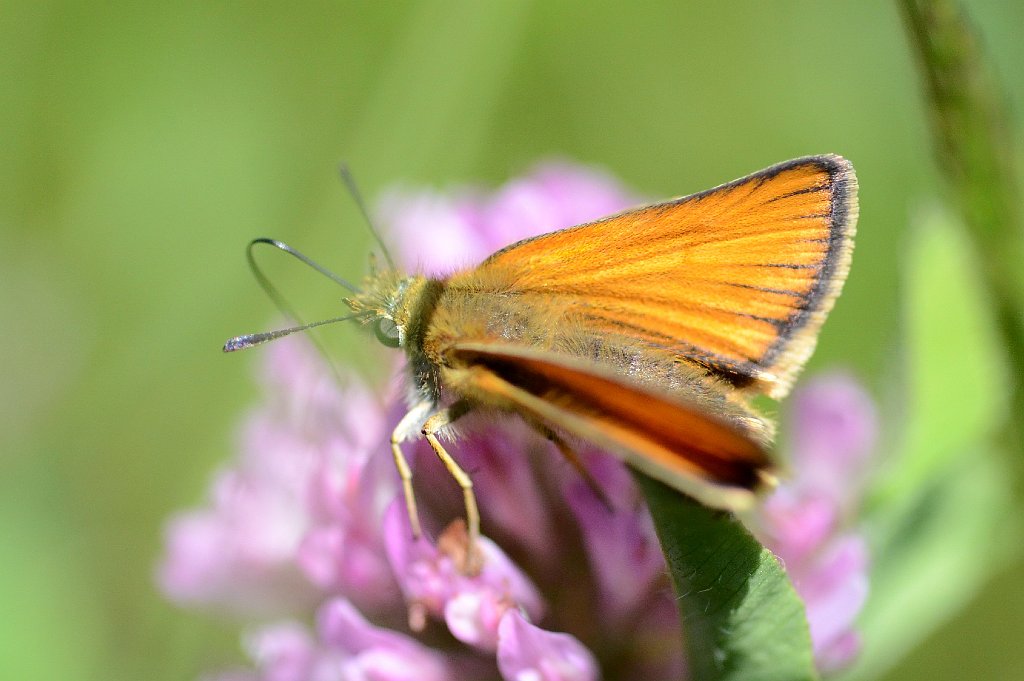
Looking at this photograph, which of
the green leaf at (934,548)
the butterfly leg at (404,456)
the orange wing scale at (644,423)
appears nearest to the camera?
the orange wing scale at (644,423)

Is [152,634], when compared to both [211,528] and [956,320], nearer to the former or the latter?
[211,528]

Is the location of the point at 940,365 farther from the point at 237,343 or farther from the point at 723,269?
the point at 237,343

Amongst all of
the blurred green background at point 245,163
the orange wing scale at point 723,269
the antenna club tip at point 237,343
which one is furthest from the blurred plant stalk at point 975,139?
the blurred green background at point 245,163

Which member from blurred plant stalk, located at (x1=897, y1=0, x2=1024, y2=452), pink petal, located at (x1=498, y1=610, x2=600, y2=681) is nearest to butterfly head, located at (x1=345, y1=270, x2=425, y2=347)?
pink petal, located at (x1=498, y1=610, x2=600, y2=681)

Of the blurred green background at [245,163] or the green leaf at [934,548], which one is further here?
the blurred green background at [245,163]

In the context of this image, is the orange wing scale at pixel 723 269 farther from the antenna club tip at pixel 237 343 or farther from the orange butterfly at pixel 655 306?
the antenna club tip at pixel 237 343

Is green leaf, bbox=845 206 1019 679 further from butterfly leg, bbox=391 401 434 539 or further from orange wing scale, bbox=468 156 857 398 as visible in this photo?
butterfly leg, bbox=391 401 434 539
